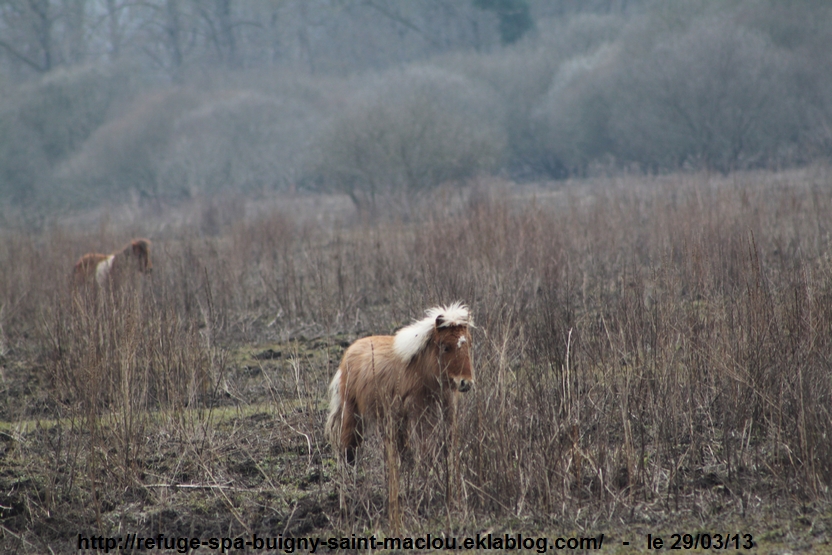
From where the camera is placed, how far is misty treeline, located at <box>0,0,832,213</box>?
80.6 ft

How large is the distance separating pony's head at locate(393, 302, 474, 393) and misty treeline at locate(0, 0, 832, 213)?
12.1m

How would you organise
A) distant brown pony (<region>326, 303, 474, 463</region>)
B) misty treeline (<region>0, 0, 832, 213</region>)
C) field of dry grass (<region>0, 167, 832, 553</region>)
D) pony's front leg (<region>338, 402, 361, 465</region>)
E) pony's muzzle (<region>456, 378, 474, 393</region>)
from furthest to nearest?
misty treeline (<region>0, 0, 832, 213</region>) → pony's front leg (<region>338, 402, 361, 465</region>) → distant brown pony (<region>326, 303, 474, 463</region>) → pony's muzzle (<region>456, 378, 474, 393</region>) → field of dry grass (<region>0, 167, 832, 553</region>)

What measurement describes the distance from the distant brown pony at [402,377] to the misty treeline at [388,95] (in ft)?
38.9

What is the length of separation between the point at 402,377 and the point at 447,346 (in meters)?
0.37

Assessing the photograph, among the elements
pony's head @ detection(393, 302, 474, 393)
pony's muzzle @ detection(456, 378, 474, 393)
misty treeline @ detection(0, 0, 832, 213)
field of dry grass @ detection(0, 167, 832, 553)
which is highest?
misty treeline @ detection(0, 0, 832, 213)

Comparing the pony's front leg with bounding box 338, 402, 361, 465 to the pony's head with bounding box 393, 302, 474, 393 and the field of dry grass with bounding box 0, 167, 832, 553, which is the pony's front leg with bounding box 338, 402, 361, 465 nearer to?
the field of dry grass with bounding box 0, 167, 832, 553

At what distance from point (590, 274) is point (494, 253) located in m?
1.15

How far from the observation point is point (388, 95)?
2862 centimetres

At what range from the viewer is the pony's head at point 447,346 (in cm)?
367

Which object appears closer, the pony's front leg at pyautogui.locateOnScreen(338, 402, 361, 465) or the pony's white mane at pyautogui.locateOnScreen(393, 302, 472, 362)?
the pony's white mane at pyautogui.locateOnScreen(393, 302, 472, 362)

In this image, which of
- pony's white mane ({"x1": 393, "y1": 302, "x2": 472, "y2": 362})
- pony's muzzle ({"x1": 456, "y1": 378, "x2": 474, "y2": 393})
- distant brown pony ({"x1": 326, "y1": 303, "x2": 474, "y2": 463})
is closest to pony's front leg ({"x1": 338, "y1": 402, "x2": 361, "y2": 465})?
distant brown pony ({"x1": 326, "y1": 303, "x2": 474, "y2": 463})

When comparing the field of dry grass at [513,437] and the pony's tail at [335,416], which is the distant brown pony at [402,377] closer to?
the pony's tail at [335,416]

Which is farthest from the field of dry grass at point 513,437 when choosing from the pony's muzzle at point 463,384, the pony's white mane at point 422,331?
the pony's white mane at point 422,331

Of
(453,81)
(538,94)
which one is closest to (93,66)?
(453,81)
